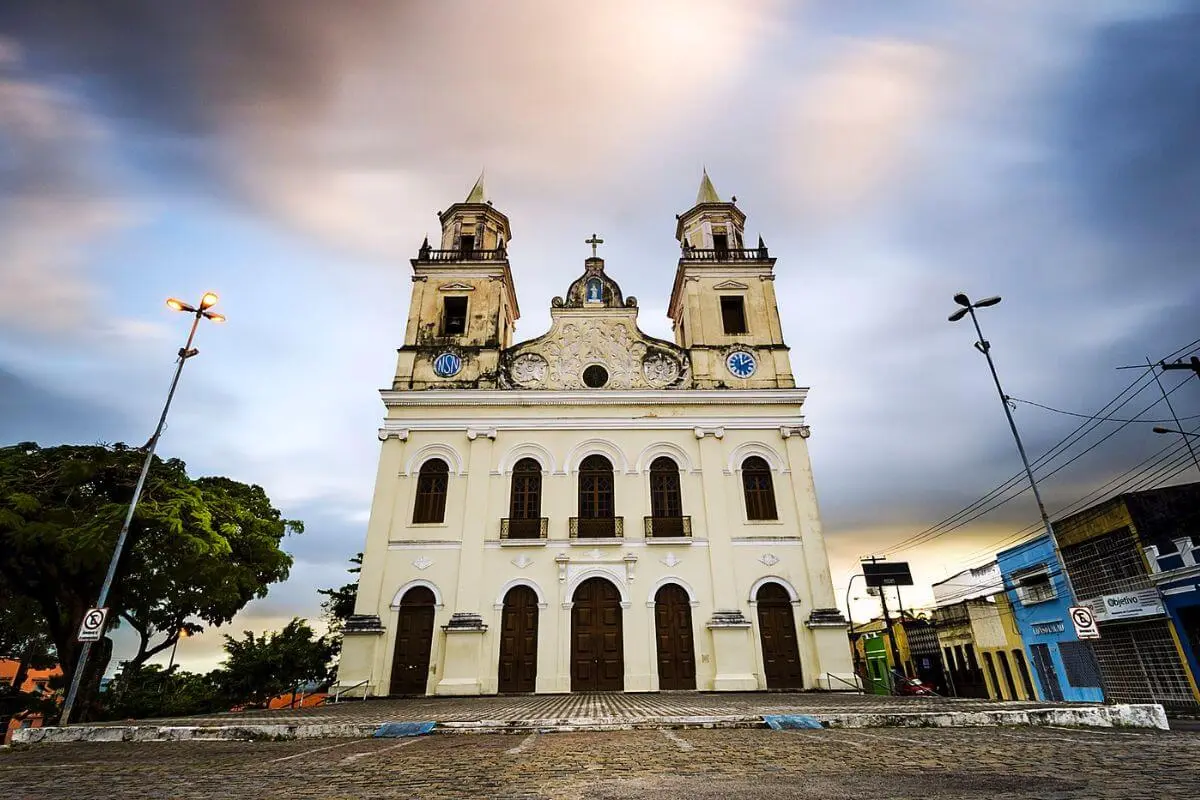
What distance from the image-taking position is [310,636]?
17594mm

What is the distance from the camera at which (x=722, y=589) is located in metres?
15.9

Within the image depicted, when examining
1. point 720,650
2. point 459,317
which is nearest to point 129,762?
point 720,650

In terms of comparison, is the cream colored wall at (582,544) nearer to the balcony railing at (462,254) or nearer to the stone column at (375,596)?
the stone column at (375,596)

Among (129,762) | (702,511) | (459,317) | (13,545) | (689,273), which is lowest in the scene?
(129,762)

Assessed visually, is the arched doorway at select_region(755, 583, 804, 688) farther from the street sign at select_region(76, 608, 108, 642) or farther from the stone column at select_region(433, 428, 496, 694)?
the street sign at select_region(76, 608, 108, 642)

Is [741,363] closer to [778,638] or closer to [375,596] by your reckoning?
[778,638]

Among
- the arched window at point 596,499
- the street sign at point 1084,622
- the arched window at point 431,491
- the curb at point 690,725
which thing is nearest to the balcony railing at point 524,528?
the arched window at point 596,499

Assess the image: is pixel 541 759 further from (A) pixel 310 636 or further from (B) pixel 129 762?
(A) pixel 310 636

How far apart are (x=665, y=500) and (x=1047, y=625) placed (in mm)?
12546

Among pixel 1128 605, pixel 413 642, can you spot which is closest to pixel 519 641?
pixel 413 642

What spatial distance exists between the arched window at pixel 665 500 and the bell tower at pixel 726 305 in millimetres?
3063

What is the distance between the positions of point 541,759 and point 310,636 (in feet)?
52.1

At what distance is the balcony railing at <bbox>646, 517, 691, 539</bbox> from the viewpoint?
54.3 feet

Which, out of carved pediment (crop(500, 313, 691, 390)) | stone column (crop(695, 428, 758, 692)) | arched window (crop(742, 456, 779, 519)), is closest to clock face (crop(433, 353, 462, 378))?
carved pediment (crop(500, 313, 691, 390))
